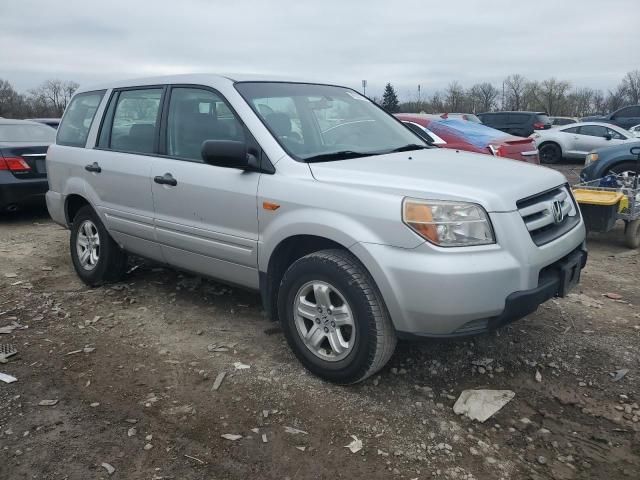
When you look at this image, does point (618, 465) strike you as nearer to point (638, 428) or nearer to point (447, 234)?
point (638, 428)

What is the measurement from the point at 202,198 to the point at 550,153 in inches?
628

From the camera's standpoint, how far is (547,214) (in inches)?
127

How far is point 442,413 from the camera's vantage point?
120 inches

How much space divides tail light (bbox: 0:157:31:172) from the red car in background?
5476mm

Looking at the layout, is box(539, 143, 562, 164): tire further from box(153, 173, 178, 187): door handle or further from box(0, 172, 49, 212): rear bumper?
box(153, 173, 178, 187): door handle

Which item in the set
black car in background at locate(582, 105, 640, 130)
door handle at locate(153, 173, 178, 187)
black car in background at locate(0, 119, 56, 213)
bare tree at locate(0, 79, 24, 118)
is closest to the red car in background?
door handle at locate(153, 173, 178, 187)

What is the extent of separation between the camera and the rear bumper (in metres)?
7.72

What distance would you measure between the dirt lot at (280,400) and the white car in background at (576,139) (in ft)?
44.0

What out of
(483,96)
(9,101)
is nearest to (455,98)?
(483,96)

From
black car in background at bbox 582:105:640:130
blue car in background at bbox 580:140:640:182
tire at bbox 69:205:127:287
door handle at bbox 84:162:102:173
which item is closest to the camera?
door handle at bbox 84:162:102:173

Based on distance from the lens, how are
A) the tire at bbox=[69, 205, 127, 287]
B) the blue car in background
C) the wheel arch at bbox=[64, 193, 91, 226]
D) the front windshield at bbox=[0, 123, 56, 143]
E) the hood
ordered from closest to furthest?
the hood, the tire at bbox=[69, 205, 127, 287], the wheel arch at bbox=[64, 193, 91, 226], the blue car in background, the front windshield at bbox=[0, 123, 56, 143]

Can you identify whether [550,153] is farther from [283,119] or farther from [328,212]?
[328,212]

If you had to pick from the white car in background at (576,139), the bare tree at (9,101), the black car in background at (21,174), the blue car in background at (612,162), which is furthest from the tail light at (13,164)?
the bare tree at (9,101)

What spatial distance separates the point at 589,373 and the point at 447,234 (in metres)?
1.48
